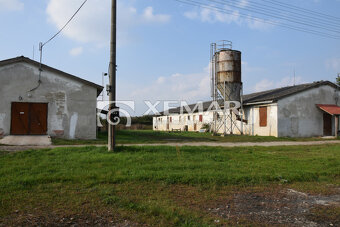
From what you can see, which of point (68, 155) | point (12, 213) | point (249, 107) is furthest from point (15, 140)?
point (249, 107)

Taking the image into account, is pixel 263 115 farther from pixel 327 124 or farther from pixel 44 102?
pixel 44 102

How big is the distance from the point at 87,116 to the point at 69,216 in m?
13.2

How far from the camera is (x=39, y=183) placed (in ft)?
20.1

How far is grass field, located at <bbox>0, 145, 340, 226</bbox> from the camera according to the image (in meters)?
4.24

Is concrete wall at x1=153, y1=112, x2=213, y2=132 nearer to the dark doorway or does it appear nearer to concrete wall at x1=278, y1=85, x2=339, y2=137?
concrete wall at x1=278, y1=85, x2=339, y2=137

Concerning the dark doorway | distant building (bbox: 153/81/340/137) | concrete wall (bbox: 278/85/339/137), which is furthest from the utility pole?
concrete wall (bbox: 278/85/339/137)

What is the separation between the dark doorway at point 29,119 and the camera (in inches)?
619

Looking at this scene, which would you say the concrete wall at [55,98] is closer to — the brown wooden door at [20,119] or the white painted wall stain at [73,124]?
the white painted wall stain at [73,124]

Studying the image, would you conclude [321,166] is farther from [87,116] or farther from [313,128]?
[313,128]

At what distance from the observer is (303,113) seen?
2253 cm

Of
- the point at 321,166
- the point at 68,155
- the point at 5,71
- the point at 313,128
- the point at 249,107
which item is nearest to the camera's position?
A: the point at 321,166

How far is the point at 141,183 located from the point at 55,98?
12.0 m

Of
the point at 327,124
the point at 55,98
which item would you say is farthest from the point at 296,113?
the point at 55,98

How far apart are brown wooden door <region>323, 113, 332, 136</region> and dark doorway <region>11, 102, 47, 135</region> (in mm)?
21304
